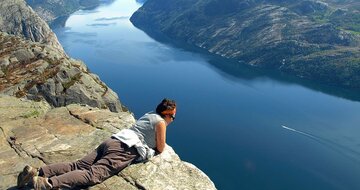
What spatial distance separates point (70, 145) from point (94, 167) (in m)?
4.94

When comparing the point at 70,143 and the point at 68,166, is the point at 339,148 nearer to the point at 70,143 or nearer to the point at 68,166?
the point at 70,143

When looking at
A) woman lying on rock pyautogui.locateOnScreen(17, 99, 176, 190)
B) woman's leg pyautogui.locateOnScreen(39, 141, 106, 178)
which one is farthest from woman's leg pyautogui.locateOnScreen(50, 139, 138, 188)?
woman's leg pyautogui.locateOnScreen(39, 141, 106, 178)

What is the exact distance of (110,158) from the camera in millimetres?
18062

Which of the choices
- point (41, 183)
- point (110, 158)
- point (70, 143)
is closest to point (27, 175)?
point (41, 183)

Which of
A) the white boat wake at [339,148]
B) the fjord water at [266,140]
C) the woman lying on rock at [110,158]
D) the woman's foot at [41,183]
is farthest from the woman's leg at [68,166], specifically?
the white boat wake at [339,148]

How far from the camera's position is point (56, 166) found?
17.6 meters

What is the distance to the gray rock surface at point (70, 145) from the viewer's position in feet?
60.7

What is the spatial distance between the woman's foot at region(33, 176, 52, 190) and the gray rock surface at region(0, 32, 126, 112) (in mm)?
56093

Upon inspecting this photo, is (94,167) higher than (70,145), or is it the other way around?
(94,167)

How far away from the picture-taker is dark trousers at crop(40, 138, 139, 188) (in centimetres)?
1681

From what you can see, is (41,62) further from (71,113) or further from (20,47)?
(71,113)

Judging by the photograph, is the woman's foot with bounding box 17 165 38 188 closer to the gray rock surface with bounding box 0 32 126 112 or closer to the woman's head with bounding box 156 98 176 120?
the woman's head with bounding box 156 98 176 120

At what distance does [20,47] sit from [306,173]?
88205 mm

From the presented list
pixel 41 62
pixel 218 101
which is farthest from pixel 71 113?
pixel 218 101
